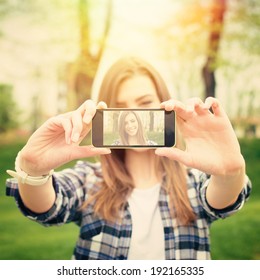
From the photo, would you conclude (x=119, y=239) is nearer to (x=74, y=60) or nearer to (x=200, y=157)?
(x=200, y=157)

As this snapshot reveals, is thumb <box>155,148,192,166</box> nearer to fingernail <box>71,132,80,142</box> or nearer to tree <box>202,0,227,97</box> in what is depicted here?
fingernail <box>71,132,80,142</box>

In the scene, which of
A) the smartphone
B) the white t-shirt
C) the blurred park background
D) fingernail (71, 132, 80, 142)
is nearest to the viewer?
fingernail (71, 132, 80, 142)

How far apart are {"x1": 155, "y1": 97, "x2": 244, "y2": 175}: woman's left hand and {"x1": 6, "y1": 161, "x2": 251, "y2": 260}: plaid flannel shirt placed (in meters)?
0.13

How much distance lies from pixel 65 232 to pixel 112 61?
567 mm

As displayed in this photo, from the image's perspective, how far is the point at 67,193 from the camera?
3.16 feet

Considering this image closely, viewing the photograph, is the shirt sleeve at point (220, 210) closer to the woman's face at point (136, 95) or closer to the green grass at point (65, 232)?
the woman's face at point (136, 95)

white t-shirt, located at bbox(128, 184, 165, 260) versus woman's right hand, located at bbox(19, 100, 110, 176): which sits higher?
woman's right hand, located at bbox(19, 100, 110, 176)

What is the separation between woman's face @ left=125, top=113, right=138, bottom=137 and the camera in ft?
2.91

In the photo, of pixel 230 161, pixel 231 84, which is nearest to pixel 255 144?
pixel 231 84

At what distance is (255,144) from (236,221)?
0.84ft

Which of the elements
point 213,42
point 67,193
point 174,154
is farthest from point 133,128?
point 213,42

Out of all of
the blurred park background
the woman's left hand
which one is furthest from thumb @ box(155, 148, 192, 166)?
the blurred park background

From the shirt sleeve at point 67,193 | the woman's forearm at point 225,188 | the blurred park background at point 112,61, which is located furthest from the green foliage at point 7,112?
the woman's forearm at point 225,188

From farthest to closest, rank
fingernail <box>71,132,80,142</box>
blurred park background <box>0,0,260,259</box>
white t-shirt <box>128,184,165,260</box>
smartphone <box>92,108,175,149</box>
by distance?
blurred park background <box>0,0,260,259</box> → white t-shirt <box>128,184,165,260</box> → smartphone <box>92,108,175,149</box> → fingernail <box>71,132,80,142</box>
